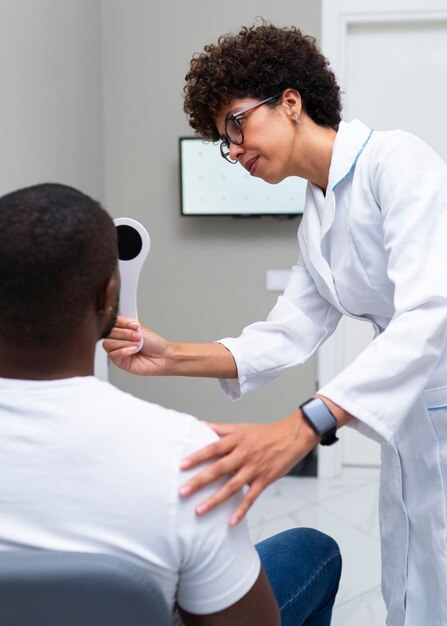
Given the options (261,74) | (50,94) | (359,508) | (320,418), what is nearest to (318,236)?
(261,74)

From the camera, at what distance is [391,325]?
41.5 inches

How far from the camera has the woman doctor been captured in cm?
104

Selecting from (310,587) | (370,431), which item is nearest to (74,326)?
(370,431)

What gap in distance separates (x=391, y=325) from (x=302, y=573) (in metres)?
0.43

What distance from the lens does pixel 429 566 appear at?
4.21ft

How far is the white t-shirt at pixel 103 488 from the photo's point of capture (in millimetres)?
690

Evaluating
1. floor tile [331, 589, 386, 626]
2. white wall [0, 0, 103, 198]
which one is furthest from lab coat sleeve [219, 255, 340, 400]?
white wall [0, 0, 103, 198]

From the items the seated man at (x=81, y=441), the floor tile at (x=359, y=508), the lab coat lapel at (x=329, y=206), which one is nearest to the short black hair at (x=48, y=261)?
the seated man at (x=81, y=441)

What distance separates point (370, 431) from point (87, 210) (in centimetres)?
55

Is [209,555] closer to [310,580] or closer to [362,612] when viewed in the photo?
[310,580]

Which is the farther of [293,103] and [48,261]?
[293,103]

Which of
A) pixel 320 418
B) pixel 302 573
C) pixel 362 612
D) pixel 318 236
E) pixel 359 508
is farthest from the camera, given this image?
pixel 359 508

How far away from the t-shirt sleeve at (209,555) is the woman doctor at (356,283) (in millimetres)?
287

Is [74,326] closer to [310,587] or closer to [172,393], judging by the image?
[310,587]
